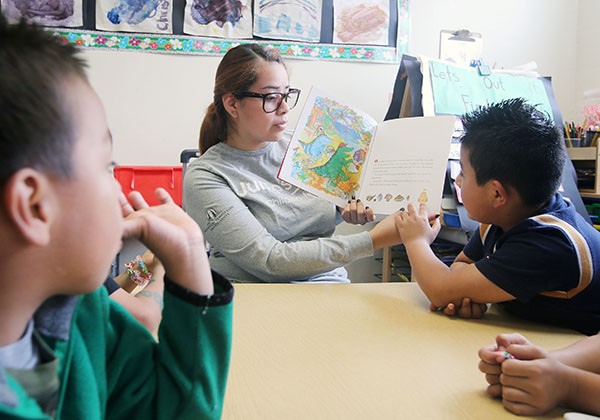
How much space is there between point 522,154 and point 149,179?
1.75 meters

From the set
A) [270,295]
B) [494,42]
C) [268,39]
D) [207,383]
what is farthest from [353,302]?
[494,42]

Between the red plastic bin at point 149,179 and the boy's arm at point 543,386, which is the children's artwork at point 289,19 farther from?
the boy's arm at point 543,386

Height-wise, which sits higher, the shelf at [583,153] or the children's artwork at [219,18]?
the children's artwork at [219,18]

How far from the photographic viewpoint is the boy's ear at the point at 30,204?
37cm

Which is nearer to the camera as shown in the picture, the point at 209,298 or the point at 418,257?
the point at 209,298

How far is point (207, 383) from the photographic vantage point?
0.52 m

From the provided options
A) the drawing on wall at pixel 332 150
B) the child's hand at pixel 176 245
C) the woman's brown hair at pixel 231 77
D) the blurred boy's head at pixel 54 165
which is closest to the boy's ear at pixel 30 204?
the blurred boy's head at pixel 54 165

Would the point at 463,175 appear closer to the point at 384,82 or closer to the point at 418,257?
the point at 418,257

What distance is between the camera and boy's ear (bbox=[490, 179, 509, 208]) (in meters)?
1.05

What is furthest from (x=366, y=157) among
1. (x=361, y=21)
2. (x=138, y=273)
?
(x=361, y=21)

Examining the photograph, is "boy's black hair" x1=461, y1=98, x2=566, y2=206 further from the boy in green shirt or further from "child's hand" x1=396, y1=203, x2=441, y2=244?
the boy in green shirt

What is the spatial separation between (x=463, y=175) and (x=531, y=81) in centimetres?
148

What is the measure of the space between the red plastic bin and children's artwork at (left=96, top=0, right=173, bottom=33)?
0.66 metres

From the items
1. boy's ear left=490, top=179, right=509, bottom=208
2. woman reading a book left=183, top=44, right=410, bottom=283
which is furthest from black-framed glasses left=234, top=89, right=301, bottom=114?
boy's ear left=490, top=179, right=509, bottom=208
